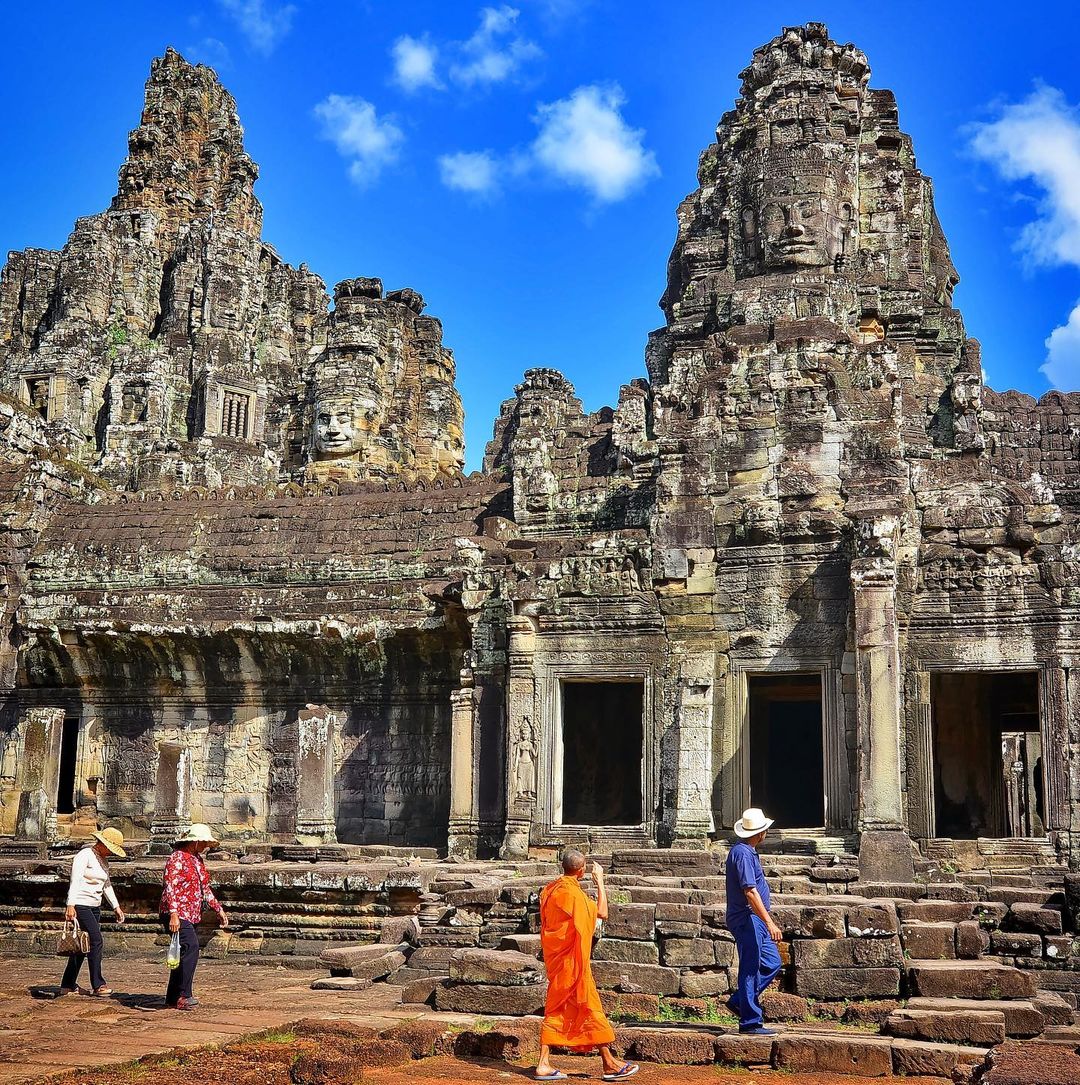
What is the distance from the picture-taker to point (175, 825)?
20.3 m

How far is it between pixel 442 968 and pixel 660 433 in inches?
338

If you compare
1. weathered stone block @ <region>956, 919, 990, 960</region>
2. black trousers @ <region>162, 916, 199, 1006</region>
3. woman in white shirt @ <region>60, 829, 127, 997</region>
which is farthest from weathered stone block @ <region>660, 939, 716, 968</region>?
woman in white shirt @ <region>60, 829, 127, 997</region>

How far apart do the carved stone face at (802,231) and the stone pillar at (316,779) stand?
9.63 m

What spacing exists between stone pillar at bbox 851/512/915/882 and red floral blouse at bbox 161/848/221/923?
7238mm

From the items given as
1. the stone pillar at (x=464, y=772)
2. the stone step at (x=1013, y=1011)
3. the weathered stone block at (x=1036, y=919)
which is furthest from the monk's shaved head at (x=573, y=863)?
the stone pillar at (x=464, y=772)

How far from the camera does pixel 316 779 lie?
19.4m

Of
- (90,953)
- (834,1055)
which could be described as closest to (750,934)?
(834,1055)

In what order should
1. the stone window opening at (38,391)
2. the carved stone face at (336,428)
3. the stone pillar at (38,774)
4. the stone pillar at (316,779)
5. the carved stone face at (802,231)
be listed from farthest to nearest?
the stone window opening at (38,391) → the carved stone face at (336,428) → the carved stone face at (802,231) → the stone pillar at (38,774) → the stone pillar at (316,779)

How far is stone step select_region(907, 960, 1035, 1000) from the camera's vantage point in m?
9.65

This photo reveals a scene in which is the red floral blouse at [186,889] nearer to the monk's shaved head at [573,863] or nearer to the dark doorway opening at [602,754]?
the monk's shaved head at [573,863]

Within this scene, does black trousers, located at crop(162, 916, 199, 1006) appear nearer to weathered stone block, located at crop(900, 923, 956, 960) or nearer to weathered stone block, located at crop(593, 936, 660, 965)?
weathered stone block, located at crop(593, 936, 660, 965)

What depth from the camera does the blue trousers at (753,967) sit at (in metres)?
9.09

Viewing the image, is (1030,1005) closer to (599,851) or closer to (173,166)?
(599,851)

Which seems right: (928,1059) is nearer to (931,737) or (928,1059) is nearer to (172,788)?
(931,737)
